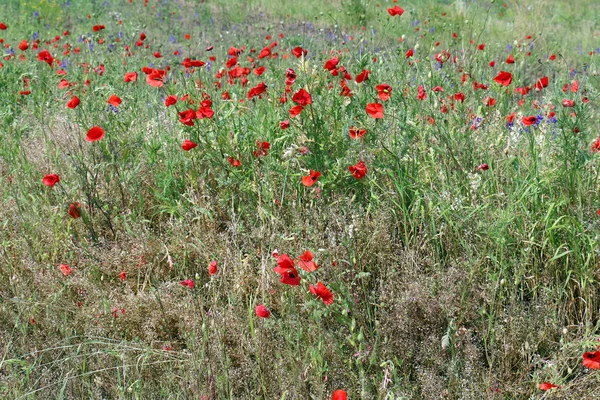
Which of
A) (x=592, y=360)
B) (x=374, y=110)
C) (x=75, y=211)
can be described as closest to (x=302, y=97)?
(x=374, y=110)

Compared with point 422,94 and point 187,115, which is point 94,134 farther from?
point 422,94

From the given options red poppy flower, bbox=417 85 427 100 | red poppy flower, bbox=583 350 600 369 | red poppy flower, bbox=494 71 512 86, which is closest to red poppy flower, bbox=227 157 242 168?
red poppy flower, bbox=417 85 427 100

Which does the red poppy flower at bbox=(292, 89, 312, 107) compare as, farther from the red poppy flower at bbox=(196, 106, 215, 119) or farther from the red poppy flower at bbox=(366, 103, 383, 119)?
the red poppy flower at bbox=(196, 106, 215, 119)

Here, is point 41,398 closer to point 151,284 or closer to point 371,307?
point 151,284

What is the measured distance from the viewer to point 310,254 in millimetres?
1758

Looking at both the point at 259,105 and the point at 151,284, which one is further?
the point at 259,105

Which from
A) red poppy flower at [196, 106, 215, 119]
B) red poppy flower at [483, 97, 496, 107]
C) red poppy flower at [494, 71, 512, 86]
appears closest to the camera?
red poppy flower at [196, 106, 215, 119]

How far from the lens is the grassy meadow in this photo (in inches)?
75.3

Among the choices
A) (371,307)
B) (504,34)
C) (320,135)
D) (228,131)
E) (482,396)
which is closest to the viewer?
(482,396)

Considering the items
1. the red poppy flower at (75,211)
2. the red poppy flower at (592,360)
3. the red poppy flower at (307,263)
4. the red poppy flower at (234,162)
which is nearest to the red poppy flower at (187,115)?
the red poppy flower at (234,162)

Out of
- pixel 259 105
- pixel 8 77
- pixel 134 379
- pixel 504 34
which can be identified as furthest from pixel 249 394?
pixel 504 34

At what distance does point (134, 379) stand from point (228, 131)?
1.22 meters

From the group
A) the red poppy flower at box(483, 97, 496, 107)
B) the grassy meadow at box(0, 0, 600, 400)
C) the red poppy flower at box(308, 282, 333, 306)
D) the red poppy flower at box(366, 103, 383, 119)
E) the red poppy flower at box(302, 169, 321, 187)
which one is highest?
the red poppy flower at box(366, 103, 383, 119)

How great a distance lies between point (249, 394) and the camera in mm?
1938
